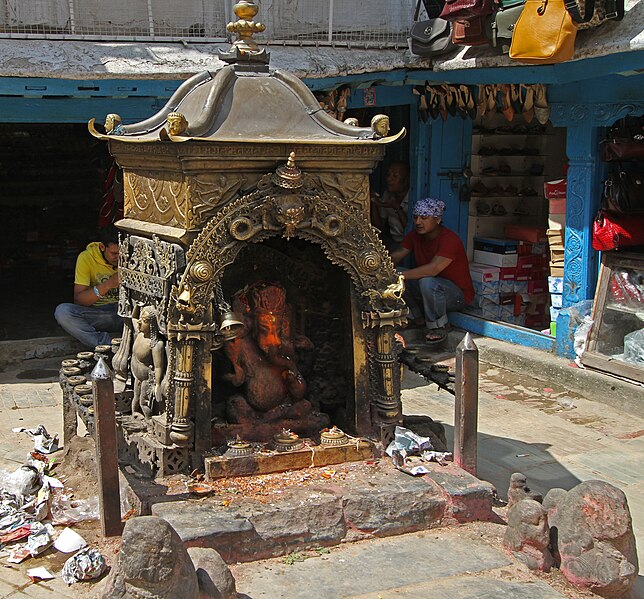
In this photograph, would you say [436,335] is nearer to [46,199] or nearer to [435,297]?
[435,297]

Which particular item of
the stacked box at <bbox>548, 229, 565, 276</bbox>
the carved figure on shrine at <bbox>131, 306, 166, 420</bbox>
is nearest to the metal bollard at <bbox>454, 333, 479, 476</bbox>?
the carved figure on shrine at <bbox>131, 306, 166, 420</bbox>

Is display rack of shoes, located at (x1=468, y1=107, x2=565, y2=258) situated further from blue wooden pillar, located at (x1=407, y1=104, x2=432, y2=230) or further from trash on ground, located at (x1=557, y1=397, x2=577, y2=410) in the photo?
trash on ground, located at (x1=557, y1=397, x2=577, y2=410)

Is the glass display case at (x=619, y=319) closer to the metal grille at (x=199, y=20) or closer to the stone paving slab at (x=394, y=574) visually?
the metal grille at (x=199, y=20)

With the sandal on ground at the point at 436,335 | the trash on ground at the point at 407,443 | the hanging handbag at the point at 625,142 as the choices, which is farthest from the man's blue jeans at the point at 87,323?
the hanging handbag at the point at 625,142

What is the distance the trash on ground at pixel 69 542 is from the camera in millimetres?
4500

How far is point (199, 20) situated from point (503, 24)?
298cm

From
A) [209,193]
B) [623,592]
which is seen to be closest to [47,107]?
[209,193]

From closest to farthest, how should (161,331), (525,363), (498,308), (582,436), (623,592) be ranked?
(623,592) → (161,331) → (582,436) → (525,363) → (498,308)

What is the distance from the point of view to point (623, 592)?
161 inches

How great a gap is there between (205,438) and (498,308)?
5.87m

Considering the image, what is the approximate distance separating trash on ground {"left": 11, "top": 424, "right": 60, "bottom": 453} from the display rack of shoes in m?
5.86

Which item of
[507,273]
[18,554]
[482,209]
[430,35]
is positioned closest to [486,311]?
[507,273]

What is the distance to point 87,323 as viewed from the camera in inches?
342

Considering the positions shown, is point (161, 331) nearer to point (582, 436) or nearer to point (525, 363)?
point (582, 436)
